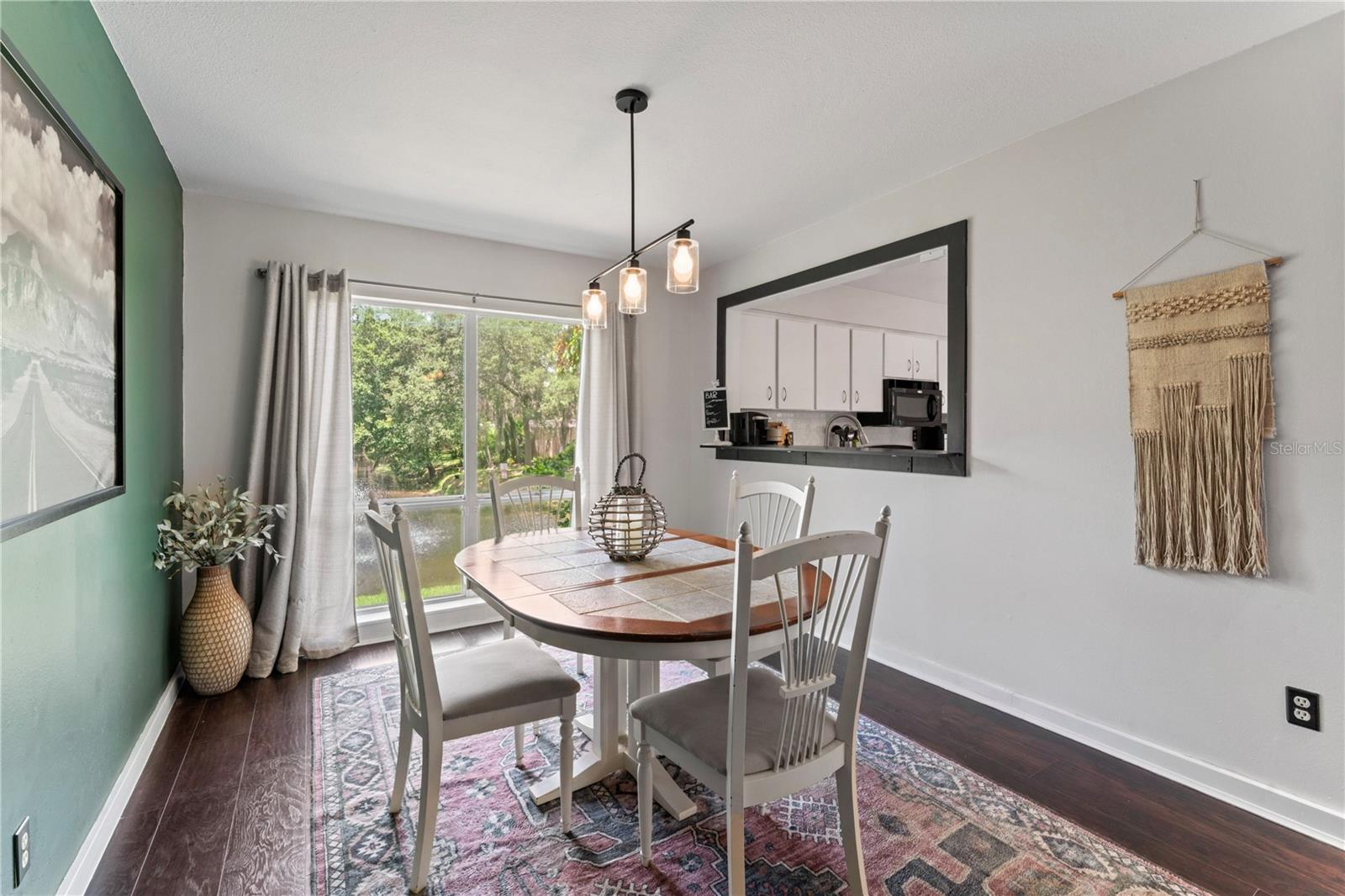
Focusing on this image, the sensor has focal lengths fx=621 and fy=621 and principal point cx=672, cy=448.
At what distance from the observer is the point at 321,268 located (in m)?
3.45

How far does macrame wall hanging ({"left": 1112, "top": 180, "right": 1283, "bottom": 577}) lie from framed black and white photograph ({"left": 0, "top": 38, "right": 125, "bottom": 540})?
10.6ft

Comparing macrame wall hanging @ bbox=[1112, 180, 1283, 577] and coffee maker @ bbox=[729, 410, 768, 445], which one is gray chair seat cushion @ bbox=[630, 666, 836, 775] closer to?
macrame wall hanging @ bbox=[1112, 180, 1283, 577]

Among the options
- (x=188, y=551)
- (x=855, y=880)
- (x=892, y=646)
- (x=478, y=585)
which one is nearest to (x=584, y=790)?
(x=478, y=585)

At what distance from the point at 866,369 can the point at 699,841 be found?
405 cm

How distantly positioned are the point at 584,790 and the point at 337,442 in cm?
235

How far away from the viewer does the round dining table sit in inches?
61.6

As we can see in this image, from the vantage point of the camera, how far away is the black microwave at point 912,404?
4934mm

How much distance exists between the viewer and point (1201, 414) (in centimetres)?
211

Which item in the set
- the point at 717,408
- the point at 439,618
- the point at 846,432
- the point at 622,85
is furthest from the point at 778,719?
the point at 846,432

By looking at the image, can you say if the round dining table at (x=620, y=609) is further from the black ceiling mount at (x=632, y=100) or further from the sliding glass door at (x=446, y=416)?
the black ceiling mount at (x=632, y=100)

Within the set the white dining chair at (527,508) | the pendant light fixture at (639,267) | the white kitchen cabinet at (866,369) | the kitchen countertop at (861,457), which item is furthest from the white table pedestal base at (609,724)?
the white kitchen cabinet at (866,369)

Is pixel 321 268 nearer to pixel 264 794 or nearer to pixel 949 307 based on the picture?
pixel 264 794

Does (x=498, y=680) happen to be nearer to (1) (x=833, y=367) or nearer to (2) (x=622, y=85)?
(2) (x=622, y=85)

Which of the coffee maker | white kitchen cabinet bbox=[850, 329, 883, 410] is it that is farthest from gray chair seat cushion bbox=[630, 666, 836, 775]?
white kitchen cabinet bbox=[850, 329, 883, 410]
